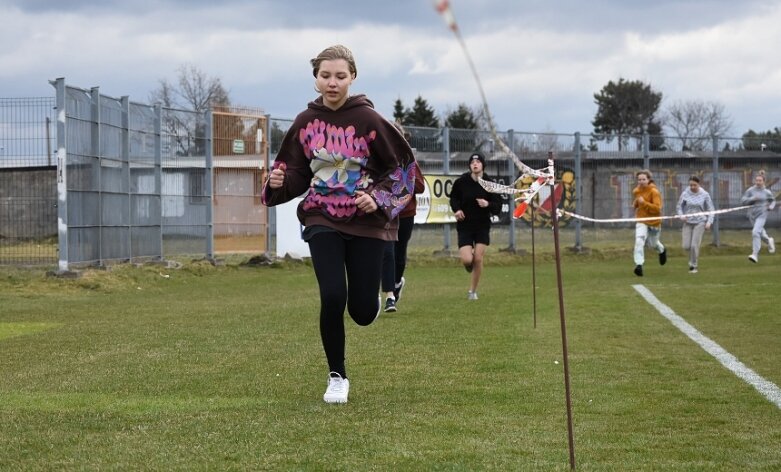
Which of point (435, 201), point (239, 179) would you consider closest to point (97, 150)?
point (239, 179)

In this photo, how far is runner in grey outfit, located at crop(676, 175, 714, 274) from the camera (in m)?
22.4

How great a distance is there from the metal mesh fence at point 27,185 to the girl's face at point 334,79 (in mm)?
13050

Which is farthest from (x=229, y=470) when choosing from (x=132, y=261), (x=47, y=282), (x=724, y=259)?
(x=724, y=259)

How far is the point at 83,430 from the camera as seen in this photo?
5.84 metres

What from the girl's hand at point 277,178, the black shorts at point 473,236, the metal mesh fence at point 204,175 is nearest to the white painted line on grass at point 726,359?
the metal mesh fence at point 204,175

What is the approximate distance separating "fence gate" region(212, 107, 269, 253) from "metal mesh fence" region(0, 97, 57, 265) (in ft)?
12.8

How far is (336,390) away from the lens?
6734 mm

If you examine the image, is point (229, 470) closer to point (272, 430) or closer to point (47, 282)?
point (272, 430)

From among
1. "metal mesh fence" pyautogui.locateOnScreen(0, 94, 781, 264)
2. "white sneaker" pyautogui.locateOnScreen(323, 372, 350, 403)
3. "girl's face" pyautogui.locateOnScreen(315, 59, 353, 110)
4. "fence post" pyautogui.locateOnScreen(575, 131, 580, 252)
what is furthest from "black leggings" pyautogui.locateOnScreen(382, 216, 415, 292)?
"fence post" pyautogui.locateOnScreen(575, 131, 580, 252)

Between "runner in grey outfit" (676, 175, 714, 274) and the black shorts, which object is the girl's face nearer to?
the black shorts

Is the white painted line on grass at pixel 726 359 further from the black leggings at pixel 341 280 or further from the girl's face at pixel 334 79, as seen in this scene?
the girl's face at pixel 334 79

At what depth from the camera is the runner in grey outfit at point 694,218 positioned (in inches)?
882

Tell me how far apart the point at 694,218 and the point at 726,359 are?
13982 millimetres

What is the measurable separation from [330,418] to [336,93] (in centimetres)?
184
